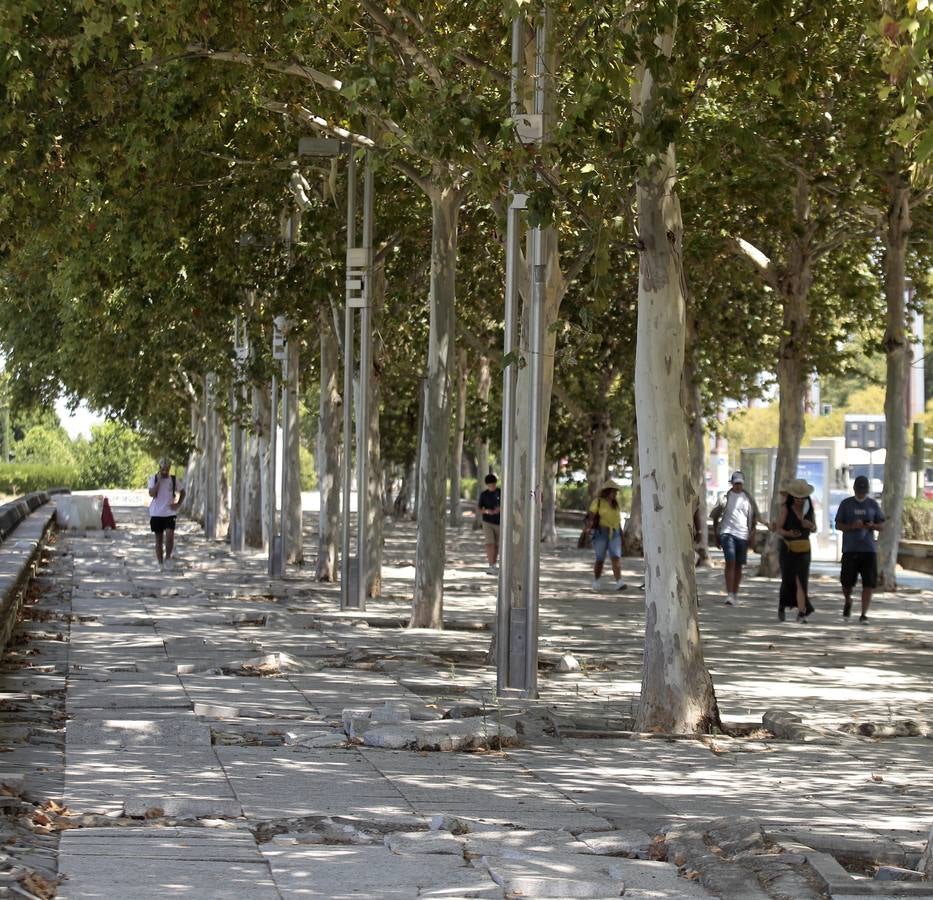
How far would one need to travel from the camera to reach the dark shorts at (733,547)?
2316 cm

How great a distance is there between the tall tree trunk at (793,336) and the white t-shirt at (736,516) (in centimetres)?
453

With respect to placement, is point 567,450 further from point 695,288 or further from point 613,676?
point 613,676

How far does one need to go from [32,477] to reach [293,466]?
71.1 m

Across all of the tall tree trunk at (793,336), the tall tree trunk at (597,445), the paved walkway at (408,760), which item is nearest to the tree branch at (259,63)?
the paved walkway at (408,760)

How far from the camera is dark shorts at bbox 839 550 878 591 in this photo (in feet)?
70.6

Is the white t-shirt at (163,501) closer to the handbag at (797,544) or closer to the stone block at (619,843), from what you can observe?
the handbag at (797,544)

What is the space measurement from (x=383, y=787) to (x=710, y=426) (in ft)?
124

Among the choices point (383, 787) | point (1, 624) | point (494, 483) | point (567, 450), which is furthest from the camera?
point (567, 450)

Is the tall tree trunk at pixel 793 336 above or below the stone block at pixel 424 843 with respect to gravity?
above

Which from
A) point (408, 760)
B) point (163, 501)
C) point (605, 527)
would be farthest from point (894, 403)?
point (408, 760)

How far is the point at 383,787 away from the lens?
921cm

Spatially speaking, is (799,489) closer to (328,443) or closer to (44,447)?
(328,443)

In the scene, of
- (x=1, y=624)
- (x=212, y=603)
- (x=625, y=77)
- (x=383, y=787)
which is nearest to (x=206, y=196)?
(x=212, y=603)

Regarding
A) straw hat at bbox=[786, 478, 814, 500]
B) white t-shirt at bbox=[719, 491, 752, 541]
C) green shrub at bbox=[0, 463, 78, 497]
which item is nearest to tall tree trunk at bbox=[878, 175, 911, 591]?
white t-shirt at bbox=[719, 491, 752, 541]
